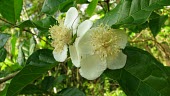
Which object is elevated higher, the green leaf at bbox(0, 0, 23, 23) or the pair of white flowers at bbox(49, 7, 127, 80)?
the green leaf at bbox(0, 0, 23, 23)

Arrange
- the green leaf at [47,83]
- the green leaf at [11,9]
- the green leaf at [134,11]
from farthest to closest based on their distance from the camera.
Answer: the green leaf at [47,83] < the green leaf at [11,9] < the green leaf at [134,11]

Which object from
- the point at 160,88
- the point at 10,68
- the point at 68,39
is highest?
the point at 68,39

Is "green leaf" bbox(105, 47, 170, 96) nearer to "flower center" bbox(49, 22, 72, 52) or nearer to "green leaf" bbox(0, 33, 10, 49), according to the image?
"flower center" bbox(49, 22, 72, 52)

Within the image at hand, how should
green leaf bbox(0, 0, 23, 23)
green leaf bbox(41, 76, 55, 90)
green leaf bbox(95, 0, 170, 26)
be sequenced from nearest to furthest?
green leaf bbox(95, 0, 170, 26) < green leaf bbox(0, 0, 23, 23) < green leaf bbox(41, 76, 55, 90)

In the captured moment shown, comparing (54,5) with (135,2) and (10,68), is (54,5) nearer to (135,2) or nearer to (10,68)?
(135,2)

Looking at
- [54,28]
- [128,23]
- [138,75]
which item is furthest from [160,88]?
[54,28]

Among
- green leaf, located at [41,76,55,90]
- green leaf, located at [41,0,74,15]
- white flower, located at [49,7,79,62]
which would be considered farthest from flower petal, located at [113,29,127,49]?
green leaf, located at [41,76,55,90]

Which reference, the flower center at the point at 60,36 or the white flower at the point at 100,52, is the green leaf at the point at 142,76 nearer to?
the white flower at the point at 100,52

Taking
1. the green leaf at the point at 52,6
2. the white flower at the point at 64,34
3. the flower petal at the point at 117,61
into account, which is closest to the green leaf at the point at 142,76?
the flower petal at the point at 117,61
